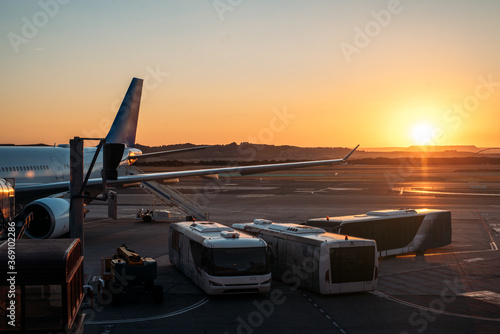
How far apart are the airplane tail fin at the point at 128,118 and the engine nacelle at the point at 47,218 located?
813 inches

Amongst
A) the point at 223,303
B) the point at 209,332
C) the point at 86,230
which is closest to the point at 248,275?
the point at 223,303

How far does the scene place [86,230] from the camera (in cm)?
4041

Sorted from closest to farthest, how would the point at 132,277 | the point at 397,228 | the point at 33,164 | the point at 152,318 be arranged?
the point at 152,318 < the point at 132,277 < the point at 397,228 < the point at 33,164

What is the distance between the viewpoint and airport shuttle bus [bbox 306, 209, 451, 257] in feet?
94.2

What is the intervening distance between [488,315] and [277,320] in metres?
7.17

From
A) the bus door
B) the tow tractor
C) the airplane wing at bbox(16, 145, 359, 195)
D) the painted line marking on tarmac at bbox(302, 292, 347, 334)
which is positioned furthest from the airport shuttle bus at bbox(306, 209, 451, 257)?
the tow tractor

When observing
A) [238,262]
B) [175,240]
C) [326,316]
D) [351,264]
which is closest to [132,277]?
[238,262]

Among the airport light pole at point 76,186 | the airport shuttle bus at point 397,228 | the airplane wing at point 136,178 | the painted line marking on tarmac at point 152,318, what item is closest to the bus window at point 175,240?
the painted line marking on tarmac at point 152,318

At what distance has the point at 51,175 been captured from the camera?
119ft

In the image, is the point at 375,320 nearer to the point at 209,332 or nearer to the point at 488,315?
the point at 488,315

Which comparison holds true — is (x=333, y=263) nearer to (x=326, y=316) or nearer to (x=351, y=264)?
(x=351, y=264)

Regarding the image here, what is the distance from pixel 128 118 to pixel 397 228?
89.6 feet

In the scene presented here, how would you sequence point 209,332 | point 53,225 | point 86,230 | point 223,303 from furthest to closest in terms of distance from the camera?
point 86,230, point 53,225, point 223,303, point 209,332

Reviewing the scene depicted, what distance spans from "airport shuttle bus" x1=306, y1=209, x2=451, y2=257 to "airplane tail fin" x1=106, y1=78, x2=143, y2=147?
2339 centimetres
